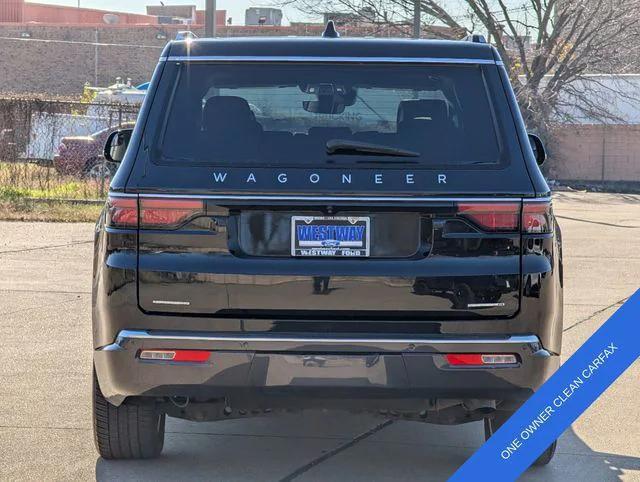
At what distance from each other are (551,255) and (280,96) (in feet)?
4.61

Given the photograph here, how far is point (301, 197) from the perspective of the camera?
4.64 m

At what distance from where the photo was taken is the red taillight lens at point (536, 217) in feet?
15.5

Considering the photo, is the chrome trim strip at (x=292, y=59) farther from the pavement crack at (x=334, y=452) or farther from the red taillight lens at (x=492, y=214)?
the pavement crack at (x=334, y=452)

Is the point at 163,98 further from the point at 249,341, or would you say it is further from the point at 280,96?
the point at 249,341

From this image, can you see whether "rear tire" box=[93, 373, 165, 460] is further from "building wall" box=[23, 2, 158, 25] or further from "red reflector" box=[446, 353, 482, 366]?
"building wall" box=[23, 2, 158, 25]

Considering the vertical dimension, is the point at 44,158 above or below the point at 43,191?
above

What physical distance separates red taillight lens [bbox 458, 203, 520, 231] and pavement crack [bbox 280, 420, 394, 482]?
4.90 ft

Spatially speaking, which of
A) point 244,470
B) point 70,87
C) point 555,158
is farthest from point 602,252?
point 70,87

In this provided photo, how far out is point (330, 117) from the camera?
5.08 metres

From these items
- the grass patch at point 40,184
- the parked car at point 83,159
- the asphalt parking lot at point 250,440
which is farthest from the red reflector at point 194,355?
the grass patch at point 40,184

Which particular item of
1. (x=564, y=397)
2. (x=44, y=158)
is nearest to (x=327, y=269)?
(x=564, y=397)

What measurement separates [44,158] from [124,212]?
1766cm

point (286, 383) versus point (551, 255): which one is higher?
point (551, 255)

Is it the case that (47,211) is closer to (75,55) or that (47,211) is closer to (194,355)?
(194,355)
